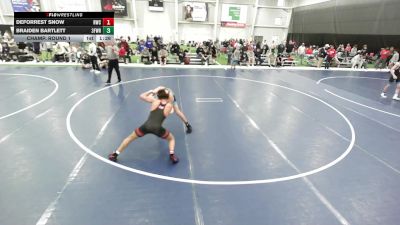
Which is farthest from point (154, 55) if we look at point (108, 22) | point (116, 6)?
point (116, 6)

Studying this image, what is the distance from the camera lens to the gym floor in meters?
3.66

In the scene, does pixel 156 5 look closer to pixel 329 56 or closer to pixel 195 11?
pixel 195 11

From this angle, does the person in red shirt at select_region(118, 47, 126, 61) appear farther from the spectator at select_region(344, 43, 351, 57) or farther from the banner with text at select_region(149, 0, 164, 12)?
the spectator at select_region(344, 43, 351, 57)

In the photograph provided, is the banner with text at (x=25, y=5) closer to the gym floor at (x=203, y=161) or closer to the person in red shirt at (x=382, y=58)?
the gym floor at (x=203, y=161)

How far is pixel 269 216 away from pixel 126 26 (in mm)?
31699

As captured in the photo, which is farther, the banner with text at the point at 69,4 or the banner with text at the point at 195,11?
the banner with text at the point at 195,11

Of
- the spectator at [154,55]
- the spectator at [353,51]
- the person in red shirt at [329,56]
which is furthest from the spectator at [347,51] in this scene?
the spectator at [154,55]

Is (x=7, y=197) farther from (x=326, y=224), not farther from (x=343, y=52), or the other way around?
(x=343, y=52)

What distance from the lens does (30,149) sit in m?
5.19
